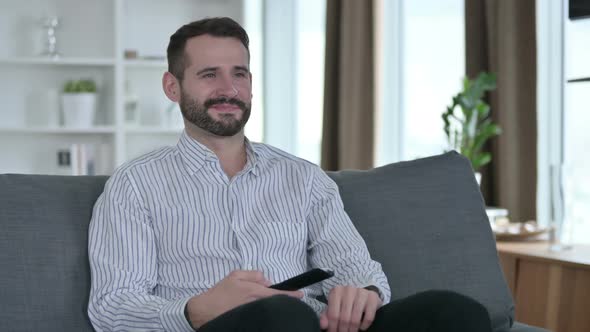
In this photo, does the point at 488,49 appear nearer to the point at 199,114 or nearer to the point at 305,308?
the point at 199,114

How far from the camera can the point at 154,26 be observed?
554cm

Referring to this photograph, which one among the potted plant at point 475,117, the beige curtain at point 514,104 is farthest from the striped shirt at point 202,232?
the beige curtain at point 514,104

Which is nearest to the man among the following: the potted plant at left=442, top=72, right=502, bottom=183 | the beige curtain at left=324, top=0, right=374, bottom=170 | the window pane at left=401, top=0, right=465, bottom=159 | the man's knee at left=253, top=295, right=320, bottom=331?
the man's knee at left=253, top=295, right=320, bottom=331

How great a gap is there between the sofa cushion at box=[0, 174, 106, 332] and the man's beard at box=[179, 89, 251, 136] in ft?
1.00

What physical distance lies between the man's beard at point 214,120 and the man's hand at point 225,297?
471mm

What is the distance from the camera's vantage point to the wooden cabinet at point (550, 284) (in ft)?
9.18

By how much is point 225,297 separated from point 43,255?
444mm

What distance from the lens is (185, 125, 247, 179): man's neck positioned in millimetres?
2174

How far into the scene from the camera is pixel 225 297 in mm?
1715

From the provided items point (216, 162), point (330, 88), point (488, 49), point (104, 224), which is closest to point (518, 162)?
point (488, 49)

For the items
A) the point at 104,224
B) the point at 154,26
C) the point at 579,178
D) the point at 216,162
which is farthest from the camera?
the point at 154,26

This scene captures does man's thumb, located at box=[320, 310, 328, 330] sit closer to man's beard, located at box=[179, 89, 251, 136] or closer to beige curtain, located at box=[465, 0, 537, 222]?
man's beard, located at box=[179, 89, 251, 136]

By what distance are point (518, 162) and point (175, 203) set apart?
2.06 m

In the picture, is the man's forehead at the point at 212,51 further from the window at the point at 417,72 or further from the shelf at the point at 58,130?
the shelf at the point at 58,130
